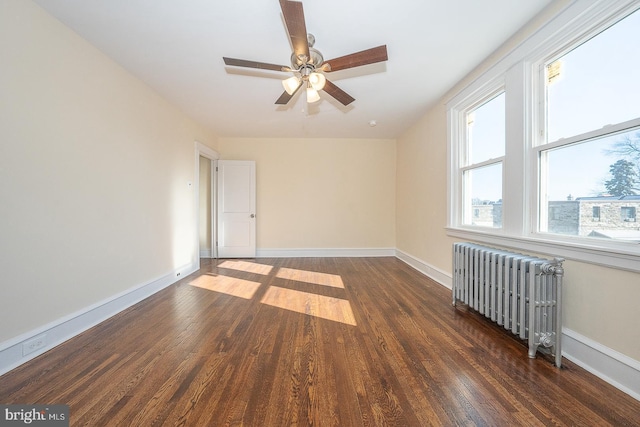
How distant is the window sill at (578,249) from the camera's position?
1479mm

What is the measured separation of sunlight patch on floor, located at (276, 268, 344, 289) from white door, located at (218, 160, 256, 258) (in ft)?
4.57

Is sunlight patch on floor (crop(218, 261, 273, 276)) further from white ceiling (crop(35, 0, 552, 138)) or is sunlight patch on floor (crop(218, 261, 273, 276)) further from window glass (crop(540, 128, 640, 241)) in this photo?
window glass (crop(540, 128, 640, 241))

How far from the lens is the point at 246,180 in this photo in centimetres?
537

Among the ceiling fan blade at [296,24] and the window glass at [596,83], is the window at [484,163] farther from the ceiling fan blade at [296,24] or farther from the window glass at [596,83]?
the ceiling fan blade at [296,24]

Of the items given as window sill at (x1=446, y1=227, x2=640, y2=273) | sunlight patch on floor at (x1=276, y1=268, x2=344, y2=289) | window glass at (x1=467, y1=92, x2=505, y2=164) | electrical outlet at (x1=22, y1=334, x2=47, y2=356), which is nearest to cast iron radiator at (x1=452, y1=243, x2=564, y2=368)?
window sill at (x1=446, y1=227, x2=640, y2=273)

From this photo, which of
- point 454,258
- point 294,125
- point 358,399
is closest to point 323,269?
point 454,258

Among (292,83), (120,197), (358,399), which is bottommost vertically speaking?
(358,399)

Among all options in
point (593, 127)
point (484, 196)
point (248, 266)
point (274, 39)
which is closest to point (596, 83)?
point (593, 127)

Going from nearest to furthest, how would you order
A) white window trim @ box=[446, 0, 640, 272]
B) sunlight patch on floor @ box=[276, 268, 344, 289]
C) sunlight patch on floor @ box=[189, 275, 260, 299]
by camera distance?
1. white window trim @ box=[446, 0, 640, 272]
2. sunlight patch on floor @ box=[189, 275, 260, 299]
3. sunlight patch on floor @ box=[276, 268, 344, 289]

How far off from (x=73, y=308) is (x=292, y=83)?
2.78 meters

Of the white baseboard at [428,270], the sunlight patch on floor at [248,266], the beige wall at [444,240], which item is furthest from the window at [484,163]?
the sunlight patch on floor at [248,266]

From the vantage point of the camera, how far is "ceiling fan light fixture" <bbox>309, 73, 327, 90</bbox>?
84.6 inches

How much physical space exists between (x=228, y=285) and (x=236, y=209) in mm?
2204

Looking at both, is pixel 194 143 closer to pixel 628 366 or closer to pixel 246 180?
pixel 246 180
